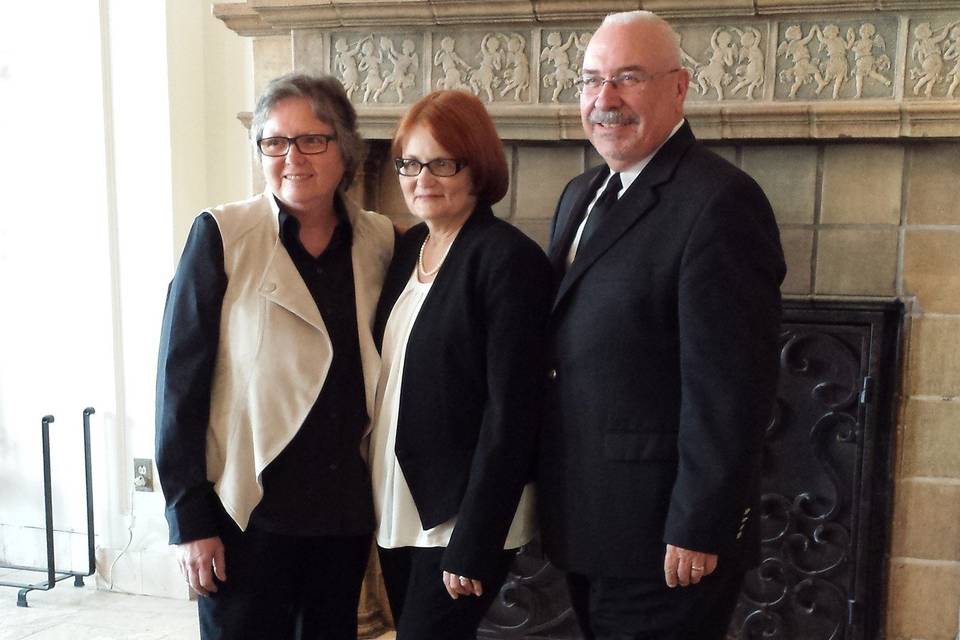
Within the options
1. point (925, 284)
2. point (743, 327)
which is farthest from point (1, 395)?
point (925, 284)

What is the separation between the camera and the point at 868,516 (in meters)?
2.21

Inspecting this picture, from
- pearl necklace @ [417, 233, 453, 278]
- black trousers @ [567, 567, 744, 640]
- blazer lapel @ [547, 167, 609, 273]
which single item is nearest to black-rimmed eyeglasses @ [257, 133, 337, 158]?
pearl necklace @ [417, 233, 453, 278]

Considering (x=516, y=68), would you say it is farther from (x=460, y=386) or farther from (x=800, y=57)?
(x=460, y=386)

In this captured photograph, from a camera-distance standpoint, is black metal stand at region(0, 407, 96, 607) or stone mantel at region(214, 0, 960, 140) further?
black metal stand at region(0, 407, 96, 607)

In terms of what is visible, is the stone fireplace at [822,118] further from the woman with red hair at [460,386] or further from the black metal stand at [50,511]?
the black metal stand at [50,511]

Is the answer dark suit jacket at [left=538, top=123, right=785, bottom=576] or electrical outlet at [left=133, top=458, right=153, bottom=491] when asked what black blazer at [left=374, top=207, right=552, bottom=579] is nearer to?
dark suit jacket at [left=538, top=123, right=785, bottom=576]

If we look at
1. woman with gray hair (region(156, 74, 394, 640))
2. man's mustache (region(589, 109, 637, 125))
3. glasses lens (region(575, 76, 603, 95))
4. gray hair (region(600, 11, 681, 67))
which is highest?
gray hair (region(600, 11, 681, 67))

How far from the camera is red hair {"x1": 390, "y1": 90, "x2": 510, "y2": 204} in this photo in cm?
135

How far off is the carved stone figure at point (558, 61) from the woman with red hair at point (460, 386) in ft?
2.86

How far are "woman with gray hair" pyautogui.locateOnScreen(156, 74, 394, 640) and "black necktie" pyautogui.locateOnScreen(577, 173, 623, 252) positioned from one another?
383mm

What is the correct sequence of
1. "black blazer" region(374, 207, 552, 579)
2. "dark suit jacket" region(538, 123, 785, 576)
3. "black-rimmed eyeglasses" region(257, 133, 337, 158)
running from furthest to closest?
"black-rimmed eyeglasses" region(257, 133, 337, 158), "black blazer" region(374, 207, 552, 579), "dark suit jacket" region(538, 123, 785, 576)

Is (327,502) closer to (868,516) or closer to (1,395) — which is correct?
(868,516)

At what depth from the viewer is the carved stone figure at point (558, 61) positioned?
2.19 metres

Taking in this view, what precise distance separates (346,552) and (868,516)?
140cm
